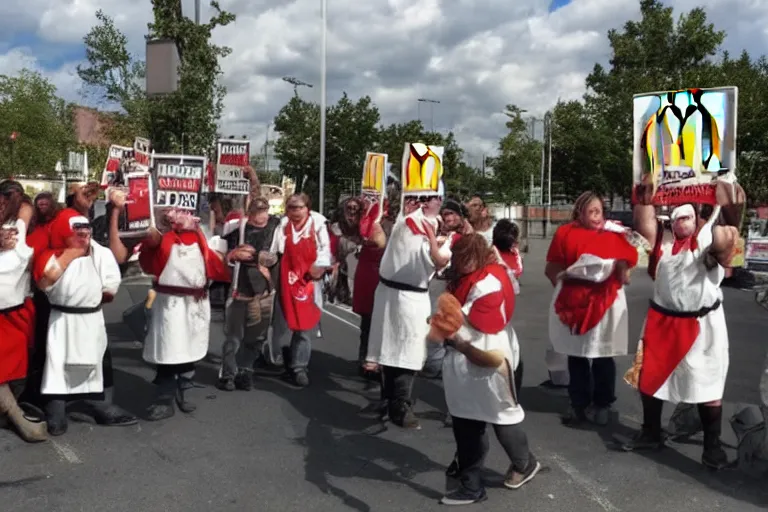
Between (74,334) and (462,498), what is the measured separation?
9.36ft

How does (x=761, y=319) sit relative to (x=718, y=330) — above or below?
below

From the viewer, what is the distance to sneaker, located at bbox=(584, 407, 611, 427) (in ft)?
18.8

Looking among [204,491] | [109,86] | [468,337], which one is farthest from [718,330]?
[109,86]

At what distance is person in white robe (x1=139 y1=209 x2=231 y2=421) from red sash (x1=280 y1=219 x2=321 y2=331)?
0.99m

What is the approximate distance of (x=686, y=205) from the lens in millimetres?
4789

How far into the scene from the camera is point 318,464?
16.3ft

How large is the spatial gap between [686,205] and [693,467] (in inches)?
64.1

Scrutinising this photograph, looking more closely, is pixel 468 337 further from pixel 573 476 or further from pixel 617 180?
pixel 617 180

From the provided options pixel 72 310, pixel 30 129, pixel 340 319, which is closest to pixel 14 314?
pixel 72 310

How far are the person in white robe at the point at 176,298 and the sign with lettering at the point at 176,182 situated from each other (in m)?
0.10

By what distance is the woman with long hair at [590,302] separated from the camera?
18.1 feet

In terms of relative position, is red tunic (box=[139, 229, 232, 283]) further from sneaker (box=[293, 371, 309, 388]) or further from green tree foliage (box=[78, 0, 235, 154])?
green tree foliage (box=[78, 0, 235, 154])

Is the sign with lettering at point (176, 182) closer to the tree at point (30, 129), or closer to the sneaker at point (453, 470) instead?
the sneaker at point (453, 470)

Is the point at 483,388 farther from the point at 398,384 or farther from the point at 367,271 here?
the point at 367,271
